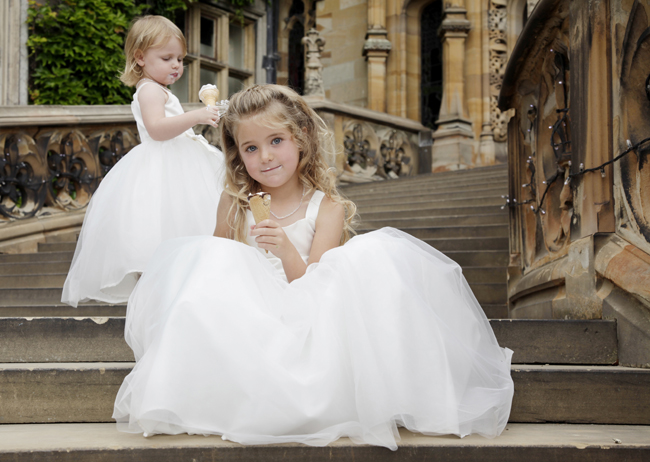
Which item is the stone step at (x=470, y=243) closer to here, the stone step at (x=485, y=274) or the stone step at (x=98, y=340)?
the stone step at (x=485, y=274)

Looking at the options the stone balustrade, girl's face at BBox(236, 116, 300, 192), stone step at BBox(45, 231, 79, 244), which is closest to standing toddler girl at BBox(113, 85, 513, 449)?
girl's face at BBox(236, 116, 300, 192)

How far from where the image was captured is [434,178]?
7.84 m

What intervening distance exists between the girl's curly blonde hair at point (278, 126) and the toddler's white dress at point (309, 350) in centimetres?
40

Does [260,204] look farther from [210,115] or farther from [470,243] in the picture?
[470,243]

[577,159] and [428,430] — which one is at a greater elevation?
[577,159]

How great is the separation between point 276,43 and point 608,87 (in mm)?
10369

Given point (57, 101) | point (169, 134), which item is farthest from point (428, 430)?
point (57, 101)

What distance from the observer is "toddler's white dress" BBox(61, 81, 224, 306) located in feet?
10.3

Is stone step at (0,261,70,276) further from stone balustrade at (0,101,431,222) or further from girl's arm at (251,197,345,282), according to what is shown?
girl's arm at (251,197,345,282)

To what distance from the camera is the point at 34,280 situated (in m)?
4.59

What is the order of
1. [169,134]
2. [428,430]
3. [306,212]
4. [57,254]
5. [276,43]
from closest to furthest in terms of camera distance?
[428,430]
[306,212]
[169,134]
[57,254]
[276,43]

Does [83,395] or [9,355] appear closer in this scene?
[83,395]

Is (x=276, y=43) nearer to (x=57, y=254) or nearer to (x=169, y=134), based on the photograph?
(x=57, y=254)

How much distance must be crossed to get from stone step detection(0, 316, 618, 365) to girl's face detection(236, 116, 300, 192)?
0.84 m
